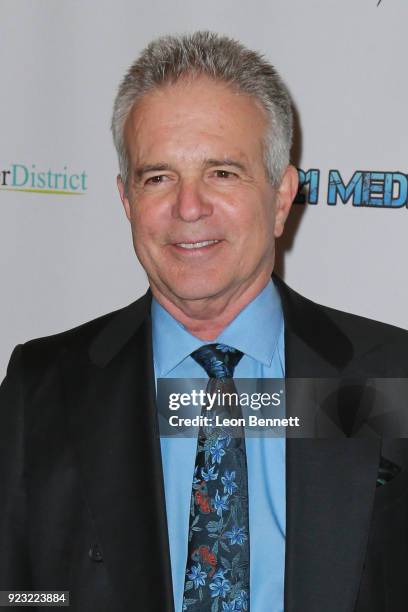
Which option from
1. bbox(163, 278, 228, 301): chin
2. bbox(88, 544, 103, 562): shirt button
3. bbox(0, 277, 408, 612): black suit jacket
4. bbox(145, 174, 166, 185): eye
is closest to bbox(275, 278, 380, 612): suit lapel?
bbox(0, 277, 408, 612): black suit jacket

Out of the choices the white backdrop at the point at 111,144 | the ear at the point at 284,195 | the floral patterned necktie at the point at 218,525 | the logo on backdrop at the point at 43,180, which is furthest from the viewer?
the logo on backdrop at the point at 43,180

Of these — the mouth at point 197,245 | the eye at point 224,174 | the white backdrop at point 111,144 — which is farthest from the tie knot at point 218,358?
the white backdrop at point 111,144

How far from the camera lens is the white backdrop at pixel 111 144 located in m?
2.49

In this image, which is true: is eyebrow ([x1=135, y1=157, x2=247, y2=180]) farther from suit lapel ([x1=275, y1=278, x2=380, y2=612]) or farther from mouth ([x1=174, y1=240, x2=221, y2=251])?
suit lapel ([x1=275, y1=278, x2=380, y2=612])

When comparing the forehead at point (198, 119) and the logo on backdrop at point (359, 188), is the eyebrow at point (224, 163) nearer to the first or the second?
the forehead at point (198, 119)

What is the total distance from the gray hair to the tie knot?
1.34 ft

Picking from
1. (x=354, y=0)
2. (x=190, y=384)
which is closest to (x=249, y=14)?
(x=354, y=0)

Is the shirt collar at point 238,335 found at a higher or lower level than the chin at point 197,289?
lower

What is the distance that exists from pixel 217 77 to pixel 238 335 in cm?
58

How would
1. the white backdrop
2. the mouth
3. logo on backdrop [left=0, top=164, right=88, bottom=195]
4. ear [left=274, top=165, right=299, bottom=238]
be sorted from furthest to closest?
logo on backdrop [left=0, top=164, right=88, bottom=195] → the white backdrop → ear [left=274, top=165, right=299, bottom=238] → the mouth

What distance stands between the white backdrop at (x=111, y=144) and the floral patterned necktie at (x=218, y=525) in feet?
2.94

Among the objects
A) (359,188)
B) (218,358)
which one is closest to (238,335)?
(218,358)

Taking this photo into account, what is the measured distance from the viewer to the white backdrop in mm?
2490

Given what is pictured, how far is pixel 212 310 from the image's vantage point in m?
1.93
